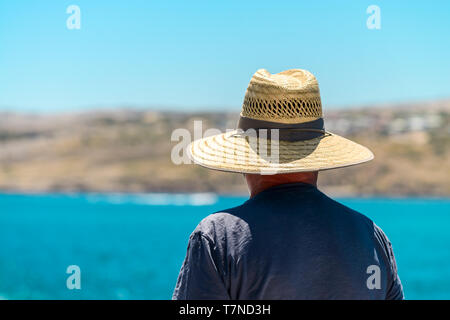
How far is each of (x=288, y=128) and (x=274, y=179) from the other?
0.16 meters

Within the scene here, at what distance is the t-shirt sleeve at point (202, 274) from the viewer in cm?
136

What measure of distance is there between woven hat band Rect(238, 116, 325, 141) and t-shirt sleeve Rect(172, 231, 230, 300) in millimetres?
377

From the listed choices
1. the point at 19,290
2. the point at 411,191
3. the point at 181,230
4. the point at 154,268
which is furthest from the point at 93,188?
the point at 19,290

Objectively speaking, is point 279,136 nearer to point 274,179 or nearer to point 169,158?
point 274,179

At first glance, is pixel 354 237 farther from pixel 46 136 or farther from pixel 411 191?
pixel 46 136

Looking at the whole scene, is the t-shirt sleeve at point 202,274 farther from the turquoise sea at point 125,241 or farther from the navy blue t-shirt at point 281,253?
the turquoise sea at point 125,241

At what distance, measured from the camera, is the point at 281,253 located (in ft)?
4.51

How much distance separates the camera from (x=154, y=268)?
25000mm

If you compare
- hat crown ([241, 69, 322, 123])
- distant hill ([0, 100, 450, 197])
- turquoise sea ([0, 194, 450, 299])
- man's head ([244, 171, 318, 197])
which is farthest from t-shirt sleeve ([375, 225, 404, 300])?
distant hill ([0, 100, 450, 197])

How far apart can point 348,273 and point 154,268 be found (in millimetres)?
24199

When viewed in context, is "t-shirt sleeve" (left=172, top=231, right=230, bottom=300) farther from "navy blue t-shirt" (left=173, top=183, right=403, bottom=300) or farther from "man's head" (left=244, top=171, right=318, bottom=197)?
"man's head" (left=244, top=171, right=318, bottom=197)

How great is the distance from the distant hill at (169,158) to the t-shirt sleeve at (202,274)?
55.5 meters

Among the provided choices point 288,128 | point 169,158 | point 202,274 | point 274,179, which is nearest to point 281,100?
point 288,128

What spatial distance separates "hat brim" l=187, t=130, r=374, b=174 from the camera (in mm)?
1535
